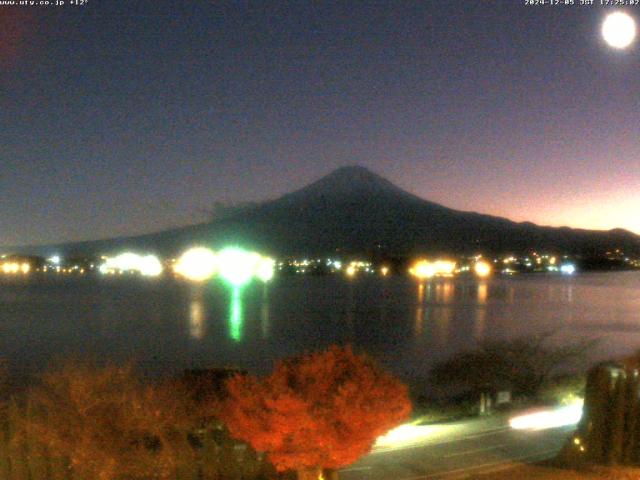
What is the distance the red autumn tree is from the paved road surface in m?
1.38

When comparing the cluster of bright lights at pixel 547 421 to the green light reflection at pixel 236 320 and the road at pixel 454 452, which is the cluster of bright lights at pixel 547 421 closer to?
the road at pixel 454 452

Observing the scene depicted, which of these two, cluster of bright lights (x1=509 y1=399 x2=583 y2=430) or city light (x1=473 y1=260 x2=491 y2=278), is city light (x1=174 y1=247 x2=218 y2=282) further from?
cluster of bright lights (x1=509 y1=399 x2=583 y2=430)

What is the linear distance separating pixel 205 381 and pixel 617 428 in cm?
608

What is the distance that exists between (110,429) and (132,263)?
129 m

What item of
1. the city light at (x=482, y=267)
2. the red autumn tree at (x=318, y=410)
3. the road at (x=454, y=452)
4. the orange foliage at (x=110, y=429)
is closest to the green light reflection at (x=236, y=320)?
the road at (x=454, y=452)

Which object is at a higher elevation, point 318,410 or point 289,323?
point 318,410

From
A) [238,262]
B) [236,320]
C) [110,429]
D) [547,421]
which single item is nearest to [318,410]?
[110,429]

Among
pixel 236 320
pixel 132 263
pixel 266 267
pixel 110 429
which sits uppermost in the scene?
pixel 132 263

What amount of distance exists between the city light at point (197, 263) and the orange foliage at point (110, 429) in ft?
378

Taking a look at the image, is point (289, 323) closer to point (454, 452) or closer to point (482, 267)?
point (454, 452)

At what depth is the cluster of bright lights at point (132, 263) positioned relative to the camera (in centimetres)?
12888

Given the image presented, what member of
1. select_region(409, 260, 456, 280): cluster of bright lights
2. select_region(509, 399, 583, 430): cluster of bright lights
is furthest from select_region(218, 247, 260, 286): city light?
select_region(509, 399, 583, 430): cluster of bright lights

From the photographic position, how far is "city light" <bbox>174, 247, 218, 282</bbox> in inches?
4884

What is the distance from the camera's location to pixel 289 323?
60.8m
